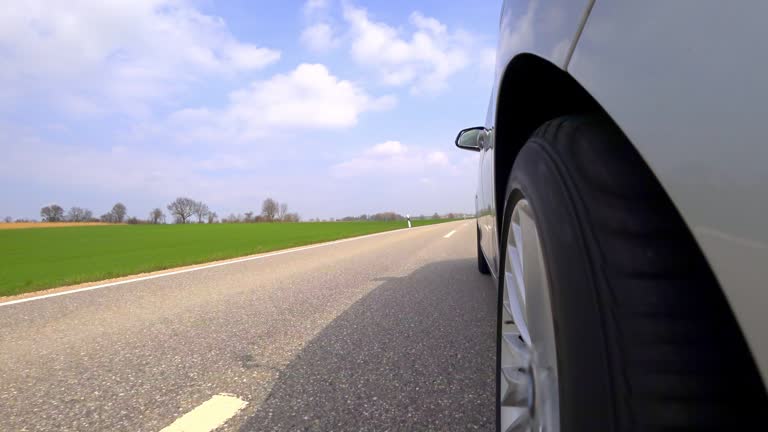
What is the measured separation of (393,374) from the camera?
6.77 ft

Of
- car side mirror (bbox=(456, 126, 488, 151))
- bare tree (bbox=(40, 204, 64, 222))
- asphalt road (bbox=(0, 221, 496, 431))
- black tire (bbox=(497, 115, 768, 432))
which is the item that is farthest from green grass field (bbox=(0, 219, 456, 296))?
bare tree (bbox=(40, 204, 64, 222))

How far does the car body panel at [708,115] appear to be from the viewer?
460 millimetres

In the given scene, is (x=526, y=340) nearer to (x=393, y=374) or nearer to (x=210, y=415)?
(x=393, y=374)

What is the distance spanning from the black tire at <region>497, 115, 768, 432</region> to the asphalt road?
0.96 metres

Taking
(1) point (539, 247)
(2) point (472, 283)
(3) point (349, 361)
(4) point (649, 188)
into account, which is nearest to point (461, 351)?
(3) point (349, 361)

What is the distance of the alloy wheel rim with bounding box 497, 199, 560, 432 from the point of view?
94cm

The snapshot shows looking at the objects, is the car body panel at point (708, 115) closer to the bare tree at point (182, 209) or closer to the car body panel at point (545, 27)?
the car body panel at point (545, 27)

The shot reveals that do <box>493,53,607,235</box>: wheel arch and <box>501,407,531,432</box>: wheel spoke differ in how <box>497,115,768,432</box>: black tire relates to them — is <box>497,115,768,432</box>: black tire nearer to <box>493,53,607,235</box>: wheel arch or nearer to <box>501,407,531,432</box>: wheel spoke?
<box>501,407,531,432</box>: wheel spoke

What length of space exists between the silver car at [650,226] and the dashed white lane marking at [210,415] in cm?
117

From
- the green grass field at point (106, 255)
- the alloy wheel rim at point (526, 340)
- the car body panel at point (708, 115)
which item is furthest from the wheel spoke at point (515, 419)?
the green grass field at point (106, 255)

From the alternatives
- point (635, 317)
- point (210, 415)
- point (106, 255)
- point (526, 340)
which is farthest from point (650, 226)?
point (106, 255)

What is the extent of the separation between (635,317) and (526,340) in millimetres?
452

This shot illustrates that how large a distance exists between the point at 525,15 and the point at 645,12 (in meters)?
0.59

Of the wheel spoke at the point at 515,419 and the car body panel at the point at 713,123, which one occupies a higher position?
the car body panel at the point at 713,123
